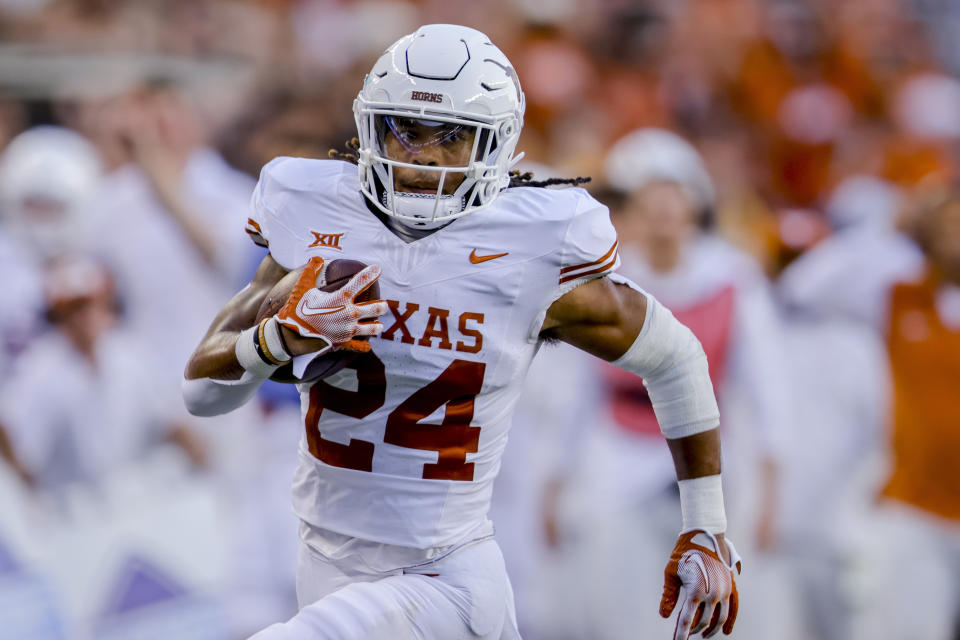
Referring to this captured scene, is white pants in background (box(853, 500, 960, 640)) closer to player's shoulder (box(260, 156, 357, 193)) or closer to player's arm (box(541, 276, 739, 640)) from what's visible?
player's arm (box(541, 276, 739, 640))

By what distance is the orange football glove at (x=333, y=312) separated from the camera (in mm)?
2137

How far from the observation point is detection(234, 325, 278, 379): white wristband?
7.34ft

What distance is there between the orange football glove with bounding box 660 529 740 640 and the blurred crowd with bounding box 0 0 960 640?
2.11 m

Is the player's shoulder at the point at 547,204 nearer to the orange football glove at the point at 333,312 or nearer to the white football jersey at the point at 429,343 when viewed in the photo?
the white football jersey at the point at 429,343

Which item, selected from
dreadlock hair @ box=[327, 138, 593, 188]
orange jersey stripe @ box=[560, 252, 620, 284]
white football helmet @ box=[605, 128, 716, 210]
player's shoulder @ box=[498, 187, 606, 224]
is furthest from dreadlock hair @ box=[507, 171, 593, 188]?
white football helmet @ box=[605, 128, 716, 210]

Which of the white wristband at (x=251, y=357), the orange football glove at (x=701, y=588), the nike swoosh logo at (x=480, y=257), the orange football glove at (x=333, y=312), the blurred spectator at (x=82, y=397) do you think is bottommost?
the blurred spectator at (x=82, y=397)

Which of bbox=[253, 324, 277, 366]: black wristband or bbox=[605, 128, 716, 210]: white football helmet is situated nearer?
bbox=[253, 324, 277, 366]: black wristband

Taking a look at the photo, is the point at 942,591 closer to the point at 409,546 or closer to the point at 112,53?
the point at 409,546

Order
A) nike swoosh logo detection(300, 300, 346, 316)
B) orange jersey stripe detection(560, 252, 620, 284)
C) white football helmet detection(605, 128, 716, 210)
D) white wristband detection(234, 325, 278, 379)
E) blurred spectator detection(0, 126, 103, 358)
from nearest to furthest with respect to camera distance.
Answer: nike swoosh logo detection(300, 300, 346, 316), white wristband detection(234, 325, 278, 379), orange jersey stripe detection(560, 252, 620, 284), white football helmet detection(605, 128, 716, 210), blurred spectator detection(0, 126, 103, 358)

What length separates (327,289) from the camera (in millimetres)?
2170

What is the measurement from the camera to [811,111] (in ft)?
25.9

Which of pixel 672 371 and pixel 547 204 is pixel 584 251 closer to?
pixel 547 204

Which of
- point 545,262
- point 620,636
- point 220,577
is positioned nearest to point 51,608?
point 220,577

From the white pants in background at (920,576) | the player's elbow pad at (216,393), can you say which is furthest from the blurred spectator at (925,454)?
the player's elbow pad at (216,393)
